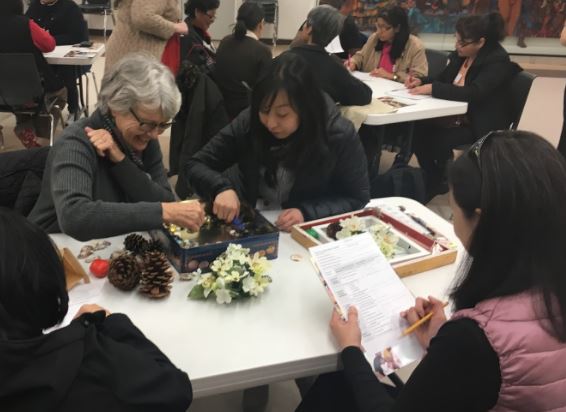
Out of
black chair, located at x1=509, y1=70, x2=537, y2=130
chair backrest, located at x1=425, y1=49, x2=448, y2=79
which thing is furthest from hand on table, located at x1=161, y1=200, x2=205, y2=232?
chair backrest, located at x1=425, y1=49, x2=448, y2=79

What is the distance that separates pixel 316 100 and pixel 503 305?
1.11 metres

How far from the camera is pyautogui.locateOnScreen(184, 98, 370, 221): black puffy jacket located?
192cm

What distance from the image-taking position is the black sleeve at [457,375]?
92cm

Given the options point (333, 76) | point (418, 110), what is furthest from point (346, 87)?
point (418, 110)

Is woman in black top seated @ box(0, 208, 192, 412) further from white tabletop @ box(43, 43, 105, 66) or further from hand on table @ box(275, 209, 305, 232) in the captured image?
white tabletop @ box(43, 43, 105, 66)

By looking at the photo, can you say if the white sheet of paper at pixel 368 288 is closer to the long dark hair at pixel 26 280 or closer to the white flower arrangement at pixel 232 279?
the white flower arrangement at pixel 232 279

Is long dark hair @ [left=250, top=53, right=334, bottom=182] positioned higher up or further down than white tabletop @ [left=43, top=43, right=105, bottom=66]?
higher up

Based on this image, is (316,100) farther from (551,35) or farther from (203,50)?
(551,35)

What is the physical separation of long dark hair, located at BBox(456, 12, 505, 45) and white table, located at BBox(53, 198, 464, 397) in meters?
2.52

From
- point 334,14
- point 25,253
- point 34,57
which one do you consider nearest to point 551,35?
point 334,14

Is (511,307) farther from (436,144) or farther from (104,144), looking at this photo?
(436,144)

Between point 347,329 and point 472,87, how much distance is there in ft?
8.82

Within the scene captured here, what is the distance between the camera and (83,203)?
4.76 feet

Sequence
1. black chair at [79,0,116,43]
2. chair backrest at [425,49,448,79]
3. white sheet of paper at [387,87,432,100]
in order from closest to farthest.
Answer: white sheet of paper at [387,87,432,100] < chair backrest at [425,49,448,79] < black chair at [79,0,116,43]
